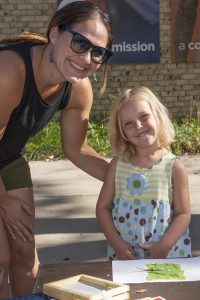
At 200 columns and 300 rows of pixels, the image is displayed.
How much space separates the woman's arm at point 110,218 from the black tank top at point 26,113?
436mm

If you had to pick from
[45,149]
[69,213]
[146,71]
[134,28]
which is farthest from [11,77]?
[146,71]

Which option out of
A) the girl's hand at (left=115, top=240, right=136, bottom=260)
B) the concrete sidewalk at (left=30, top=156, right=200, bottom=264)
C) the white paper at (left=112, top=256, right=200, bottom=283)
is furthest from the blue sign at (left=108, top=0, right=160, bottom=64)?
the white paper at (left=112, top=256, right=200, bottom=283)

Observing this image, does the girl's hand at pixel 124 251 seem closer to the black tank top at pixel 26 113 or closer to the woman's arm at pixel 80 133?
the woman's arm at pixel 80 133

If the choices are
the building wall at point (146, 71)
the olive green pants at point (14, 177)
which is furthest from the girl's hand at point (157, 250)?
the building wall at point (146, 71)

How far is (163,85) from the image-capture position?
10.7 metres

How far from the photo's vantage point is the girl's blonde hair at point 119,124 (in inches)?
130

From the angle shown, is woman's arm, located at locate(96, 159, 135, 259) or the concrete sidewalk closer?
woman's arm, located at locate(96, 159, 135, 259)

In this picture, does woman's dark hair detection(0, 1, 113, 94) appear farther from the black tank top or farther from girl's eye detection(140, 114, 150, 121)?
girl's eye detection(140, 114, 150, 121)

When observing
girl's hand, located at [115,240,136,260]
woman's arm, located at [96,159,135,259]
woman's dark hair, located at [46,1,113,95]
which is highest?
woman's dark hair, located at [46,1,113,95]

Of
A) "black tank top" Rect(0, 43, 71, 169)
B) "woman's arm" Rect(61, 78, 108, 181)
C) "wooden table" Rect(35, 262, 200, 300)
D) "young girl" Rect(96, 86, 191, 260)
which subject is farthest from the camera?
"woman's arm" Rect(61, 78, 108, 181)

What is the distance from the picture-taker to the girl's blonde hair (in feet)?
10.9

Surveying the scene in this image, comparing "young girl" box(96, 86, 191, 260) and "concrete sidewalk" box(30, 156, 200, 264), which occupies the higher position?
"young girl" box(96, 86, 191, 260)

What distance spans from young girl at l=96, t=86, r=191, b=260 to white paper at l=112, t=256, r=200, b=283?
457 mm

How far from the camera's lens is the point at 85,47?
2855 millimetres
